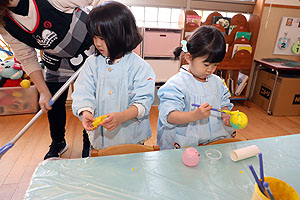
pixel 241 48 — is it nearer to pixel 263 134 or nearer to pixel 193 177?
pixel 263 134

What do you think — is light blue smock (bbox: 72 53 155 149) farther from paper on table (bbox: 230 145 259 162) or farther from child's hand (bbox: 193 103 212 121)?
paper on table (bbox: 230 145 259 162)

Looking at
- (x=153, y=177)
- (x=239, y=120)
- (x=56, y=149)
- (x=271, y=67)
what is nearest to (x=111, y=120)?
(x=153, y=177)

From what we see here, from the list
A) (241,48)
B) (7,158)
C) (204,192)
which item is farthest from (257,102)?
(7,158)

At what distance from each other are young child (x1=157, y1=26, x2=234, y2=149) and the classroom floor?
3.28 ft

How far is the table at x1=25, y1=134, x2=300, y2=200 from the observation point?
65cm

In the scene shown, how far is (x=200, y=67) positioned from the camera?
3.61 ft

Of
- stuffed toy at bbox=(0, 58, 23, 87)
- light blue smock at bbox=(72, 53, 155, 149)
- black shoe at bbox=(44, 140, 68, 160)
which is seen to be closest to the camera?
light blue smock at bbox=(72, 53, 155, 149)

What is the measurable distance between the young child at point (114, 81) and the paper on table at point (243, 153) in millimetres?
454

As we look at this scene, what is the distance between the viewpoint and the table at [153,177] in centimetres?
65

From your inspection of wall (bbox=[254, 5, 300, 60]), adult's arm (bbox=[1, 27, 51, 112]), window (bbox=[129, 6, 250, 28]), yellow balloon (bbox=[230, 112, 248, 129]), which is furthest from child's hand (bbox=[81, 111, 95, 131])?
wall (bbox=[254, 5, 300, 60])

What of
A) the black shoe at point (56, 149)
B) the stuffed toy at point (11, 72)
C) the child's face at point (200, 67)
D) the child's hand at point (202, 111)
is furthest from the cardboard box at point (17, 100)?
the child's hand at point (202, 111)

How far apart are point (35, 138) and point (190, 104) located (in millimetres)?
1675

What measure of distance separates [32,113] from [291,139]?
2.62 m

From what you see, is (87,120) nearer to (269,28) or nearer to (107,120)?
(107,120)
